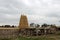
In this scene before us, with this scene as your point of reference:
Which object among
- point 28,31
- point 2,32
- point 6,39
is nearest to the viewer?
point 6,39

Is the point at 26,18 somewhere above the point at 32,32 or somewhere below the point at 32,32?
above

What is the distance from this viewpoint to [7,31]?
2928 centimetres

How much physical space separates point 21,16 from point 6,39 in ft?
39.0

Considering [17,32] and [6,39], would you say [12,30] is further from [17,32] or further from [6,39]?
[6,39]

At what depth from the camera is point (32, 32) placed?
30016mm

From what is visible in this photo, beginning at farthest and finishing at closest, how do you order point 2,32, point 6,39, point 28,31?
1. point 28,31
2. point 2,32
3. point 6,39

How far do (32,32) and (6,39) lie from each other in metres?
9.79

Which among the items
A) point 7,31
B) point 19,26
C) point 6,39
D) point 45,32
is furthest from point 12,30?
point 6,39

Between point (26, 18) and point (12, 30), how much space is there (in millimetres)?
4238

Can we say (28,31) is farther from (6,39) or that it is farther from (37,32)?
(6,39)

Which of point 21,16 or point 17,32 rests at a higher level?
point 21,16

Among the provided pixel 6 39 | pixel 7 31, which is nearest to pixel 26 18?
pixel 7 31

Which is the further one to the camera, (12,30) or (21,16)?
(21,16)

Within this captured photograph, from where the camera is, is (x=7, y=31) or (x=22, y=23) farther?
(x=22, y=23)
